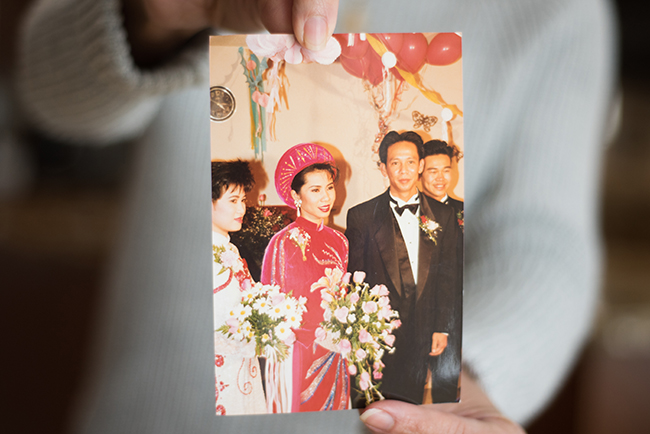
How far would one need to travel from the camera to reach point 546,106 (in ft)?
1.33

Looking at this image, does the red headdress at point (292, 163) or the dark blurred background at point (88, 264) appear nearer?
the red headdress at point (292, 163)

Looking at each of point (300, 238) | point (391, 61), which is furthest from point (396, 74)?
point (300, 238)

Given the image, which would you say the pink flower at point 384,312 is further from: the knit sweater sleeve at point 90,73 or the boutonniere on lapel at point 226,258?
the knit sweater sleeve at point 90,73

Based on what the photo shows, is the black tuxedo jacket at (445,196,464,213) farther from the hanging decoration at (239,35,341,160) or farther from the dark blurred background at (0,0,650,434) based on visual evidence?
the dark blurred background at (0,0,650,434)

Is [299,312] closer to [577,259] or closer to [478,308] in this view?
[478,308]

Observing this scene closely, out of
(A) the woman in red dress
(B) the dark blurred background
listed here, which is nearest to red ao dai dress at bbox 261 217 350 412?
(A) the woman in red dress

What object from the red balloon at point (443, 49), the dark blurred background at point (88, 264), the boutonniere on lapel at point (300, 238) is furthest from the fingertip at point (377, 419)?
A: the dark blurred background at point (88, 264)

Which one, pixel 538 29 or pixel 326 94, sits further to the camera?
pixel 538 29

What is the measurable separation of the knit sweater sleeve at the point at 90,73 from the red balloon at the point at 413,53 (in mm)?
134

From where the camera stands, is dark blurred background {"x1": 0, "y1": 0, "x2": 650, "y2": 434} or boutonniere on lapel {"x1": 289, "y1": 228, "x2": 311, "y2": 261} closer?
boutonniere on lapel {"x1": 289, "y1": 228, "x2": 311, "y2": 261}

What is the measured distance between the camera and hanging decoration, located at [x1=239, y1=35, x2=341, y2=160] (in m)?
0.22

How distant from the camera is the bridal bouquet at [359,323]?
238 mm

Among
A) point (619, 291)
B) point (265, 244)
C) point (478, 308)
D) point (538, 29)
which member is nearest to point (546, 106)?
point (538, 29)

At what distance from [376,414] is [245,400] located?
0.25 feet
